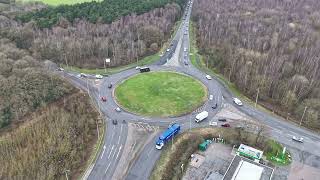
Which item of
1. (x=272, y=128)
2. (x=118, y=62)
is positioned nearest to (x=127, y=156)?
(x=272, y=128)

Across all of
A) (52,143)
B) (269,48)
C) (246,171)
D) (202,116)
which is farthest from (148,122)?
(269,48)

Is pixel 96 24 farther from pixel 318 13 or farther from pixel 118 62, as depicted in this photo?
pixel 318 13

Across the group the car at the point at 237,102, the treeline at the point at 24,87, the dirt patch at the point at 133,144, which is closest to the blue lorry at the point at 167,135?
the dirt patch at the point at 133,144

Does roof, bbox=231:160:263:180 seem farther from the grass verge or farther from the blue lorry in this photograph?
the grass verge

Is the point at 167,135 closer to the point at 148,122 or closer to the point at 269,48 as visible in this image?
the point at 148,122

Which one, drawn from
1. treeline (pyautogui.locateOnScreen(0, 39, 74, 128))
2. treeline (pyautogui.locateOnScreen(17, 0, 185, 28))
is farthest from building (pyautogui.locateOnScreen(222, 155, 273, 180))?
treeline (pyautogui.locateOnScreen(17, 0, 185, 28))
